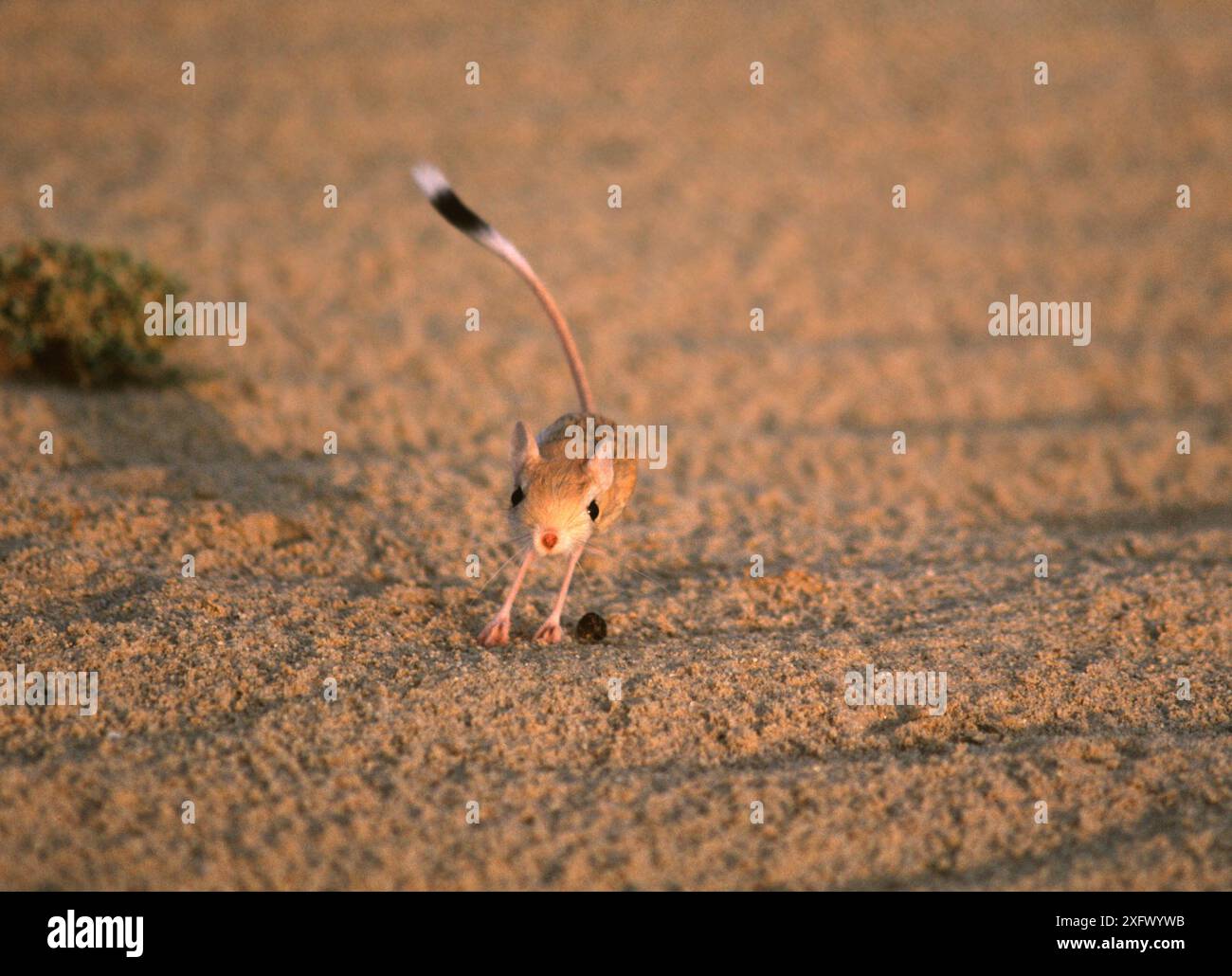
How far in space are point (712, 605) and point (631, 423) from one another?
8.85 feet

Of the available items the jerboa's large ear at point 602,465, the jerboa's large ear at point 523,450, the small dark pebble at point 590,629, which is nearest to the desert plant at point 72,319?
the jerboa's large ear at point 523,450

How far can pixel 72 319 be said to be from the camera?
6.50 metres

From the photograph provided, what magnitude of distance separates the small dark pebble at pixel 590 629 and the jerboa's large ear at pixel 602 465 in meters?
0.56

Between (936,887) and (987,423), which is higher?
(987,423)

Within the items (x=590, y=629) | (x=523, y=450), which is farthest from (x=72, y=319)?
(x=590, y=629)

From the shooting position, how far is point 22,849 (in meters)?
3.09

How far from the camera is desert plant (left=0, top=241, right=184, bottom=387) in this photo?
6.47m

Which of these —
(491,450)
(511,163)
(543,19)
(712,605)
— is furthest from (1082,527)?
(543,19)

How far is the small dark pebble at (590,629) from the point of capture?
438cm

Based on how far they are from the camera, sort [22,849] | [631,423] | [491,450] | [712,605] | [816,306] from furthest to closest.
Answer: [816,306], [631,423], [491,450], [712,605], [22,849]

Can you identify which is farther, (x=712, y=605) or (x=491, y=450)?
(x=491, y=450)

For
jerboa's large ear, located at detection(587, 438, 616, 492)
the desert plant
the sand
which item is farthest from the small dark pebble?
the desert plant

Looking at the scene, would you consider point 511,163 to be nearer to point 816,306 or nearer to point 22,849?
point 816,306

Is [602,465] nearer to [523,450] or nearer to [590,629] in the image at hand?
[523,450]
